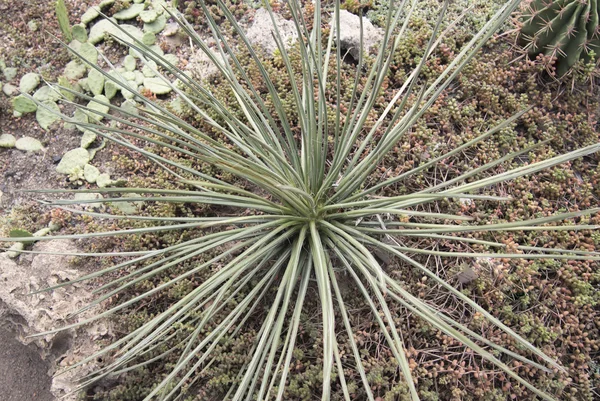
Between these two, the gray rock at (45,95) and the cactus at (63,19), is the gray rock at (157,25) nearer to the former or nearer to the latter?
the cactus at (63,19)

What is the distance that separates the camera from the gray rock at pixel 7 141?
95.8 inches

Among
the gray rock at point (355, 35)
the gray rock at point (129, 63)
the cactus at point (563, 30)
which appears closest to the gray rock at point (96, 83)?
the gray rock at point (129, 63)

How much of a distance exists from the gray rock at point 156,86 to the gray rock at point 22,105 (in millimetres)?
636

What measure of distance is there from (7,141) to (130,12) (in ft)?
3.18

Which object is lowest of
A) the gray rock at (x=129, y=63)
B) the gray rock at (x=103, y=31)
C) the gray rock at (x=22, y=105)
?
the gray rock at (x=22, y=105)

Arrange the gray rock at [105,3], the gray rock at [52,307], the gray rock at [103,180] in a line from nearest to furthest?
the gray rock at [52,307], the gray rock at [103,180], the gray rock at [105,3]

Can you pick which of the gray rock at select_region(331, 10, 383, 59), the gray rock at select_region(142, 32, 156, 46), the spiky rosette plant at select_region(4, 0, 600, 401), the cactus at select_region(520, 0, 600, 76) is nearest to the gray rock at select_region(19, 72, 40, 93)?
the gray rock at select_region(142, 32, 156, 46)

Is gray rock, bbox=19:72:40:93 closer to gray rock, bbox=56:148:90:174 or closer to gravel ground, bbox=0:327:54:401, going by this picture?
gray rock, bbox=56:148:90:174

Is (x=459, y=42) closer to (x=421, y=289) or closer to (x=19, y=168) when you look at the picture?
(x=421, y=289)

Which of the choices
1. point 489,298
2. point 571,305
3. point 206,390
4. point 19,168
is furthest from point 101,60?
point 571,305

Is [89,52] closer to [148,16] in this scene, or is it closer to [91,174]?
[148,16]

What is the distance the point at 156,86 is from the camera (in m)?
2.39

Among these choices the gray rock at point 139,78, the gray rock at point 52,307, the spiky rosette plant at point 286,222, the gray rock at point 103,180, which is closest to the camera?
the spiky rosette plant at point 286,222

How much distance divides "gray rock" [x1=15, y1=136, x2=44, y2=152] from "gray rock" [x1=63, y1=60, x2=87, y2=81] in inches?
15.1
